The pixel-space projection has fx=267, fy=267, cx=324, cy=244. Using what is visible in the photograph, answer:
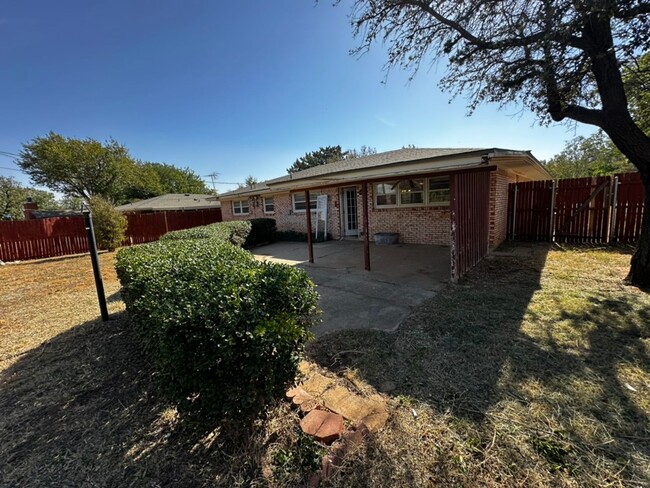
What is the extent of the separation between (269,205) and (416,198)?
27.4 feet

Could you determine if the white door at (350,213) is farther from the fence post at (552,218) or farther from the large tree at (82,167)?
the large tree at (82,167)

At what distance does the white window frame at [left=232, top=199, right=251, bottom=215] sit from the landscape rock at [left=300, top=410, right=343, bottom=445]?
1507cm

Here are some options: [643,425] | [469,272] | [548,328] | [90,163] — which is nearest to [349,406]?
[643,425]

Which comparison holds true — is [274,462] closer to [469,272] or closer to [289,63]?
[469,272]

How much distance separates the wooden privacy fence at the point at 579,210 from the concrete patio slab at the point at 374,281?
379 centimetres

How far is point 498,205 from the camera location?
8.13 m

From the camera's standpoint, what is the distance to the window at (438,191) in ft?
27.8

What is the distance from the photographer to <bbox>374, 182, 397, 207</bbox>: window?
380 inches

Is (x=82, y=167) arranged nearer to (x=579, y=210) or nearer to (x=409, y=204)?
(x=409, y=204)

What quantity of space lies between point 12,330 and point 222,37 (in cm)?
791

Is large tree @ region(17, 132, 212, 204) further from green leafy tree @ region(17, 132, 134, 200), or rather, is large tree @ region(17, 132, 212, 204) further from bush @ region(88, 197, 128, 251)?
bush @ region(88, 197, 128, 251)

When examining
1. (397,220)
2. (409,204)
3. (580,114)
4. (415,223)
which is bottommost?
(415,223)

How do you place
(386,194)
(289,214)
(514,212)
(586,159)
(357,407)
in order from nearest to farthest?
1. (357,407)
2. (514,212)
3. (386,194)
4. (289,214)
5. (586,159)

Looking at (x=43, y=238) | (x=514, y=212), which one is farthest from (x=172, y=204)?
(x=514, y=212)
